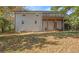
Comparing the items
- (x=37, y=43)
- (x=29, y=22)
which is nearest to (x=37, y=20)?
(x=29, y=22)

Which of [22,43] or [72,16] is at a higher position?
[72,16]

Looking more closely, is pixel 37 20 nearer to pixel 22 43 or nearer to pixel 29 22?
pixel 29 22

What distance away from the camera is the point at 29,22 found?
4.80m

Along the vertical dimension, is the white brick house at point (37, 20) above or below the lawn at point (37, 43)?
above

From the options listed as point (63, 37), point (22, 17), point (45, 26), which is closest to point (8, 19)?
point (22, 17)

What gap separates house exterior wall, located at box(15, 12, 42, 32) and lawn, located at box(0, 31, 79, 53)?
0.36ft

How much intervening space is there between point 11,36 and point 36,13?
611mm

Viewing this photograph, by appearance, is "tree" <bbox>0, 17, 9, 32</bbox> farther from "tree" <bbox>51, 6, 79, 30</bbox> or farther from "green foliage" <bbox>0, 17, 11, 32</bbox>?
"tree" <bbox>51, 6, 79, 30</bbox>

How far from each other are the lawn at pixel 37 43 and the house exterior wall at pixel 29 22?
0.36ft

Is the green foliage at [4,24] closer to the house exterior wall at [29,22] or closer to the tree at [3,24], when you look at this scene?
the tree at [3,24]

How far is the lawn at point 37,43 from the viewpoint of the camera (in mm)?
4797

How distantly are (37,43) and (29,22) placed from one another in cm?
40

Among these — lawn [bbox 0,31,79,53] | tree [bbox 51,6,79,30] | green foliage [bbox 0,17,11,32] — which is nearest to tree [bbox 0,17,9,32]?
green foliage [bbox 0,17,11,32]

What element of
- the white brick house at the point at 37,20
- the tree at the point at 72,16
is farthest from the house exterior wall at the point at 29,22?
the tree at the point at 72,16
